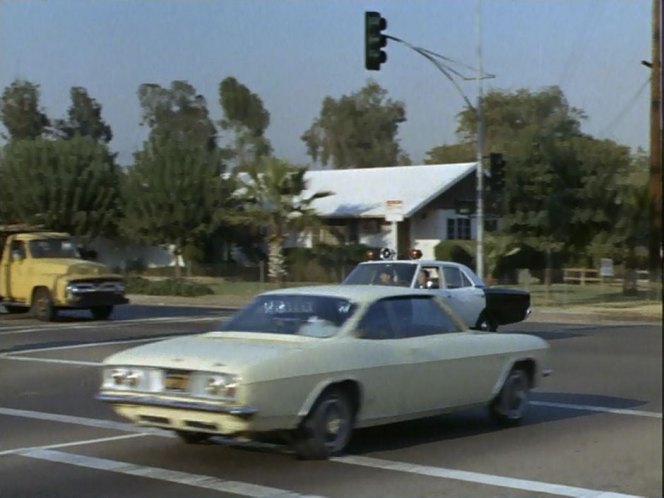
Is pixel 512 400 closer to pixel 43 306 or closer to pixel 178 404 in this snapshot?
pixel 178 404

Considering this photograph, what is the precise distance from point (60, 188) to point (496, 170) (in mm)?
25765

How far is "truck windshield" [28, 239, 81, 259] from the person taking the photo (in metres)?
28.0

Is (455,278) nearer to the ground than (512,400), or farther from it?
farther from it

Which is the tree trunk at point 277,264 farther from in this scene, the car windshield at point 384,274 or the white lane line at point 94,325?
the car windshield at point 384,274

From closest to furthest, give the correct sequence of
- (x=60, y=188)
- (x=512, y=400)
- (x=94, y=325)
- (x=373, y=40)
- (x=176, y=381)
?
(x=176, y=381) < (x=512, y=400) < (x=373, y=40) < (x=94, y=325) < (x=60, y=188)

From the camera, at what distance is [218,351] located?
9.38 m

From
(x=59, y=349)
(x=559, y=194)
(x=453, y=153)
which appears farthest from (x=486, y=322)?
(x=453, y=153)

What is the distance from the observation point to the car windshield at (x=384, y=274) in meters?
19.7

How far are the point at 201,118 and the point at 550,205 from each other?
214 feet

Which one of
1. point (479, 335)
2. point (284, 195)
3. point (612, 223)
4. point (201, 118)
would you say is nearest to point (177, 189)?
point (284, 195)

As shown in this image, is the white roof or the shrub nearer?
the shrub

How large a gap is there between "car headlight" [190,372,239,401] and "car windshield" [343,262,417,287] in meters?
10.7

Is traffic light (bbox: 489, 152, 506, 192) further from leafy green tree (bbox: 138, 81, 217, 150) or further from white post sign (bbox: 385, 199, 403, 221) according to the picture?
leafy green tree (bbox: 138, 81, 217, 150)

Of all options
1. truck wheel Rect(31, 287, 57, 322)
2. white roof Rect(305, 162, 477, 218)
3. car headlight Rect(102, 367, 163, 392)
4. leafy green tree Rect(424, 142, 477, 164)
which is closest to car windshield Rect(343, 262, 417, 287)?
car headlight Rect(102, 367, 163, 392)
